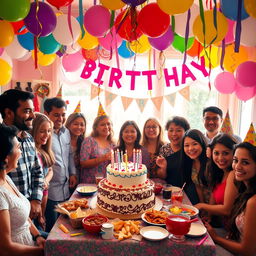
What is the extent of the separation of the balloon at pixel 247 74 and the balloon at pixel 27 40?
2.37m

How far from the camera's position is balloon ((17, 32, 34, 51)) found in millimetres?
3039

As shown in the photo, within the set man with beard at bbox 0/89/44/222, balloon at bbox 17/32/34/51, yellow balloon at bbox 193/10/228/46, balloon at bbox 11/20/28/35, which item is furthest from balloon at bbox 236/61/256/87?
balloon at bbox 11/20/28/35

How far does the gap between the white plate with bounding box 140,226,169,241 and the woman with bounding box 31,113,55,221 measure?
1231 mm

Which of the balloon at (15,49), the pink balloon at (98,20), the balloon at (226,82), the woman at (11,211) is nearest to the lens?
the woman at (11,211)

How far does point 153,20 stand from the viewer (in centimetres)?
231

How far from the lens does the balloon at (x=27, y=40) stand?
3.04 metres

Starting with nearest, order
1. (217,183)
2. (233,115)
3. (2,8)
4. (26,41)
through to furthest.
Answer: (2,8)
(217,183)
(26,41)
(233,115)

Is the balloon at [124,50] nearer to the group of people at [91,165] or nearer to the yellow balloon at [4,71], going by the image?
the group of people at [91,165]

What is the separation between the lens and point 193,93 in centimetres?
565

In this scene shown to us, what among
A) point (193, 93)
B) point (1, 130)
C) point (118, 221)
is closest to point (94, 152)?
point (118, 221)

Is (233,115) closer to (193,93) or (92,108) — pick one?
(193,93)

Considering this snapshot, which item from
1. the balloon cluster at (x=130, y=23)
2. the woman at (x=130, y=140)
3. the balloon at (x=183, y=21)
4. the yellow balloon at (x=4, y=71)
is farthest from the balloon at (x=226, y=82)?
the yellow balloon at (x=4, y=71)

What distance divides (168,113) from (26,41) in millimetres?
3223

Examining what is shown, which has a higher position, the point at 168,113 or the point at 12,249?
the point at 168,113
